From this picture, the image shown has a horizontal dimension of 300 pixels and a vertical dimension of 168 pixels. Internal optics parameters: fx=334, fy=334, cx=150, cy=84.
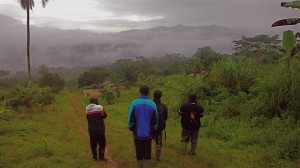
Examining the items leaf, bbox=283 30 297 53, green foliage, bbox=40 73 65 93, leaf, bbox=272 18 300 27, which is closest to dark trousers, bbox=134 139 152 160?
leaf, bbox=272 18 300 27

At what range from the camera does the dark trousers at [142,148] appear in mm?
7840

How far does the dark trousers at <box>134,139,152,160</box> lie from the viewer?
25.7 ft

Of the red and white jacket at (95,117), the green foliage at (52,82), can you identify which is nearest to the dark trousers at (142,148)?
the red and white jacket at (95,117)

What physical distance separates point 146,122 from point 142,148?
0.70m

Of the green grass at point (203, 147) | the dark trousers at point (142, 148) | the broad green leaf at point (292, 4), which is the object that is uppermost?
the broad green leaf at point (292, 4)

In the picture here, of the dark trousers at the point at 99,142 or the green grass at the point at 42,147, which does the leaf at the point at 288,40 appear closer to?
the dark trousers at the point at 99,142

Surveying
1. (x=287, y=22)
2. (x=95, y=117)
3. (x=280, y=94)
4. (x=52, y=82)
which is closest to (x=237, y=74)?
(x=280, y=94)

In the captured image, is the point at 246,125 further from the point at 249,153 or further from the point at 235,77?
the point at 235,77

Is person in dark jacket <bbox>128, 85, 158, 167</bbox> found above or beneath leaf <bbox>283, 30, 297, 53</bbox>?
beneath

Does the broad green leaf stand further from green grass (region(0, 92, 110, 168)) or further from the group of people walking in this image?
green grass (region(0, 92, 110, 168))

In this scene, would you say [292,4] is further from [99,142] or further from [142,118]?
[99,142]

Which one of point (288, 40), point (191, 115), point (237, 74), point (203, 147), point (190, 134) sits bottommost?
point (203, 147)

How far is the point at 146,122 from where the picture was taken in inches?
301

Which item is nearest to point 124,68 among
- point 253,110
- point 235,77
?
point 235,77
